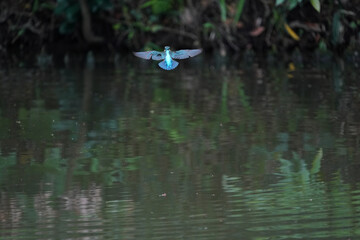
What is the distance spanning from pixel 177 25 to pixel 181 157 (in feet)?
24.1

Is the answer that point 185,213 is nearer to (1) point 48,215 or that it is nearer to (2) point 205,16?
(1) point 48,215

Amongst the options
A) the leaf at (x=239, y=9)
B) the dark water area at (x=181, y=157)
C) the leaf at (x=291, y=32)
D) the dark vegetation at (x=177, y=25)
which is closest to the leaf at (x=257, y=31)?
the dark vegetation at (x=177, y=25)

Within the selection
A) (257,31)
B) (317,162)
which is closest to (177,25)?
(257,31)

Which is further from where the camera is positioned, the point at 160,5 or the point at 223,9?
the point at 160,5

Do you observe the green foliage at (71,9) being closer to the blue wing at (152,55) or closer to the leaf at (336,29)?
the leaf at (336,29)

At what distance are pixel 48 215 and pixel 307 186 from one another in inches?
53.7

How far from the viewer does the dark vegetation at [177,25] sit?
38.5ft

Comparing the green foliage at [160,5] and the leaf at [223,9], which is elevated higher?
Answer: the green foliage at [160,5]

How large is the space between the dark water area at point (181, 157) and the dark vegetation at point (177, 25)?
2246 mm

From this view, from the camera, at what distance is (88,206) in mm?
4613

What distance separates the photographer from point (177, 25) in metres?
13.0

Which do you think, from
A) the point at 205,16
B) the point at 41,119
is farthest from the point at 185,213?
the point at 205,16

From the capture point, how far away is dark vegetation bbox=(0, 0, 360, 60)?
1174 centimetres

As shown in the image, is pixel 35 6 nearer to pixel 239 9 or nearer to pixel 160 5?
pixel 160 5
